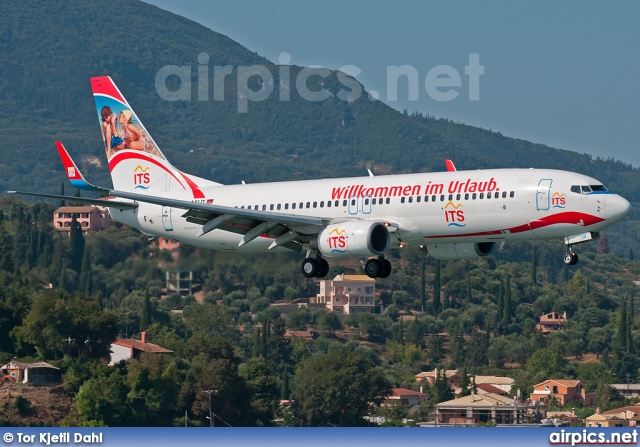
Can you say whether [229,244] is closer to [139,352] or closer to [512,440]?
[512,440]

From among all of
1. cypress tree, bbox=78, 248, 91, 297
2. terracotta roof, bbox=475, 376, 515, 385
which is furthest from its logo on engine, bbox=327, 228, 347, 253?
terracotta roof, bbox=475, 376, 515, 385

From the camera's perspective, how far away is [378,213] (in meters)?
63.1

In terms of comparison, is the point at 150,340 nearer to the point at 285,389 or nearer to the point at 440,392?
the point at 285,389

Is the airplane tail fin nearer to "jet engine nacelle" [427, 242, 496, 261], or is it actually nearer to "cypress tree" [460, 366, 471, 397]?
"jet engine nacelle" [427, 242, 496, 261]

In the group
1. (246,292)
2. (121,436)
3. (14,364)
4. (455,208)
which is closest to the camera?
(121,436)

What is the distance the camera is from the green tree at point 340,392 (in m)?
130

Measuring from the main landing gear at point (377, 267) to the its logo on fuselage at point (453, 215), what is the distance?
515 cm

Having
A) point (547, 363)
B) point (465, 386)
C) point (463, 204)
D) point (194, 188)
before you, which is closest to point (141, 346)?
point (465, 386)

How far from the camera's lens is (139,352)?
13588 centimetres

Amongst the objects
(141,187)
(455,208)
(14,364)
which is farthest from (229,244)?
(14,364)

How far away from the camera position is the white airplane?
5934 cm

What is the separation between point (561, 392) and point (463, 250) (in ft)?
343

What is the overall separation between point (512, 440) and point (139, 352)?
9823cm

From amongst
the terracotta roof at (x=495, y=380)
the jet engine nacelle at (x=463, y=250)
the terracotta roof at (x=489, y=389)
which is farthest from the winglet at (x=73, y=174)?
the terracotta roof at (x=495, y=380)
